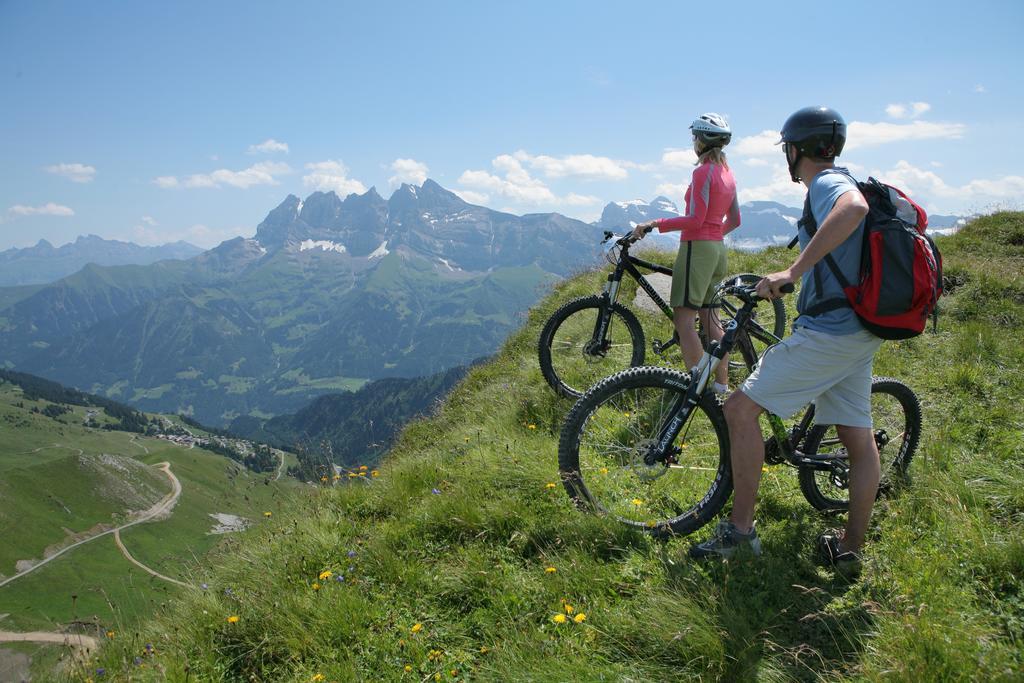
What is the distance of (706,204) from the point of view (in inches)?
228

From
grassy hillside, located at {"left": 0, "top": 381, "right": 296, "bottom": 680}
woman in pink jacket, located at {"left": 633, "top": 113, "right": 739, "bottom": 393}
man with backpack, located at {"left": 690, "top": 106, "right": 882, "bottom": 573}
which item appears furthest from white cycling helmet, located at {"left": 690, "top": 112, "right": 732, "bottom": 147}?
grassy hillside, located at {"left": 0, "top": 381, "right": 296, "bottom": 680}

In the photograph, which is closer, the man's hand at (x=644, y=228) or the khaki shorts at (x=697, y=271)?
the man's hand at (x=644, y=228)

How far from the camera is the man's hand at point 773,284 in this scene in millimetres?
3496

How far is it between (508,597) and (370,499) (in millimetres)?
2317

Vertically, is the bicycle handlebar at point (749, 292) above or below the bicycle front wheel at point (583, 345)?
above

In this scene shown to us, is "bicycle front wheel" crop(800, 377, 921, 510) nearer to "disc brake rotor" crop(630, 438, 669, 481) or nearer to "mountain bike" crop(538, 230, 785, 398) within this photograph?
"disc brake rotor" crop(630, 438, 669, 481)

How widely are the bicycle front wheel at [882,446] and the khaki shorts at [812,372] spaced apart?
Answer: 0.66 m

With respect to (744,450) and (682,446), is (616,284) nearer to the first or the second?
Result: (682,446)

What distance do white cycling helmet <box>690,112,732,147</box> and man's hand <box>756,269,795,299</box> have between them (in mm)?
2568

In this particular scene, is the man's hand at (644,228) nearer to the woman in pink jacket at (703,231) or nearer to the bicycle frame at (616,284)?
the woman in pink jacket at (703,231)

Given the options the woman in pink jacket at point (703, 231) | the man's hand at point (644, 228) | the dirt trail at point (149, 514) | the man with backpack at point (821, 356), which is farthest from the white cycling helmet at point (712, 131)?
the dirt trail at point (149, 514)

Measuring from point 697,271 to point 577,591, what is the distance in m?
3.80

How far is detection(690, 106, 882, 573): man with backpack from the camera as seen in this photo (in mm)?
3400

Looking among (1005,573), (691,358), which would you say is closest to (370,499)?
(691,358)
